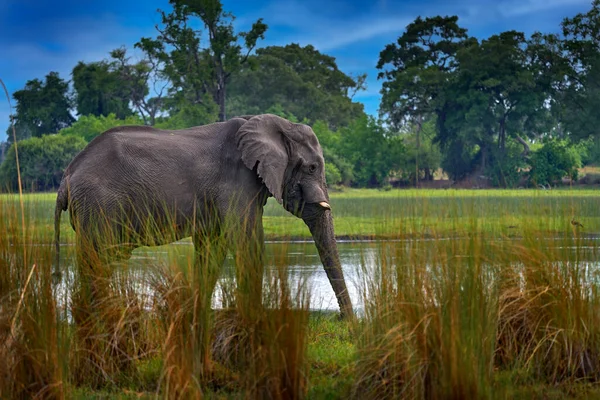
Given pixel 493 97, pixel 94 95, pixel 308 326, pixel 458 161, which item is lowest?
pixel 308 326

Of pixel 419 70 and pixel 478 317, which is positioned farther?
pixel 419 70

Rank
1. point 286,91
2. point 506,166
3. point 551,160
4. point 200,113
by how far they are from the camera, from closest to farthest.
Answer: point 200,113 → point 506,166 → point 551,160 → point 286,91

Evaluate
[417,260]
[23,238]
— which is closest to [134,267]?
[23,238]

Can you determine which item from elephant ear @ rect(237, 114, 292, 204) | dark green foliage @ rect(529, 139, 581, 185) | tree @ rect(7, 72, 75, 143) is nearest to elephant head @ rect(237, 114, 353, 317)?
elephant ear @ rect(237, 114, 292, 204)

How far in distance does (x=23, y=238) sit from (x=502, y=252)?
9.91ft

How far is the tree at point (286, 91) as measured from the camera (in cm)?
6650

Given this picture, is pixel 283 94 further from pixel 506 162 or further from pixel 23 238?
pixel 23 238

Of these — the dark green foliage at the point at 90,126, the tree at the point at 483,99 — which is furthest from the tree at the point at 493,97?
the dark green foliage at the point at 90,126

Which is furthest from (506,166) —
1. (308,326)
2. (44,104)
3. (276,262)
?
(276,262)

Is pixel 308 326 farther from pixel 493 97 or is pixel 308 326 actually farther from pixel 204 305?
pixel 493 97

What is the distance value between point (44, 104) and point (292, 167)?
67278 millimetres

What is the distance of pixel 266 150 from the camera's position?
8.48m

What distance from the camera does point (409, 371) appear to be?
4.76 meters

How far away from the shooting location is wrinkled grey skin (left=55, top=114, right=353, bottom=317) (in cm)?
791
